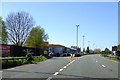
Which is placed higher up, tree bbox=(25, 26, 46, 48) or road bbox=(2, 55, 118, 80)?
tree bbox=(25, 26, 46, 48)

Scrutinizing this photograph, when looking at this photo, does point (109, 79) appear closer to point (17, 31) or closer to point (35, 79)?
point (35, 79)

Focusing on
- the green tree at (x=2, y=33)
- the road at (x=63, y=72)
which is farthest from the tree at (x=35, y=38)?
the road at (x=63, y=72)

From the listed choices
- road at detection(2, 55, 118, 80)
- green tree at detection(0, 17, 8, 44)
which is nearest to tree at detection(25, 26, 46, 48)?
green tree at detection(0, 17, 8, 44)

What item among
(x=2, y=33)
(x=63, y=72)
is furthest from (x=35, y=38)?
(x=63, y=72)

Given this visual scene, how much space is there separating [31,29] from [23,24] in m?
2.96

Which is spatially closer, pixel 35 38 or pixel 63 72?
pixel 63 72

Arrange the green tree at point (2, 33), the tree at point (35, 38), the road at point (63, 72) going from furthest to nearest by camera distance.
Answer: the tree at point (35, 38), the green tree at point (2, 33), the road at point (63, 72)

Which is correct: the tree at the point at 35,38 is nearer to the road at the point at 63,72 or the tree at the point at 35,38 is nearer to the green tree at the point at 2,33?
the green tree at the point at 2,33

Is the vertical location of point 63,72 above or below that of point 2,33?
below

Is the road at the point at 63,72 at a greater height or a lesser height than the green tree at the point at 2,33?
lesser

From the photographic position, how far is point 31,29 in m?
90.6

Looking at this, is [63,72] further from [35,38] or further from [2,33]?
[35,38]

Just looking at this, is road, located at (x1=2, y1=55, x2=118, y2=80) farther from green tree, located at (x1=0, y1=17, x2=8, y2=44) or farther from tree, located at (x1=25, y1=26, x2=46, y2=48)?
tree, located at (x1=25, y1=26, x2=46, y2=48)

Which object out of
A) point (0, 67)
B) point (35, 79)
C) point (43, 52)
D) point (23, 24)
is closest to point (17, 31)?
point (23, 24)
